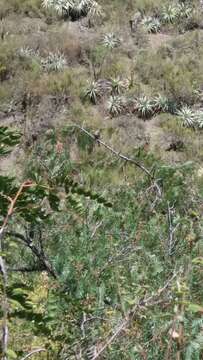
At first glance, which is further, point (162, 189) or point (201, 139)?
point (201, 139)

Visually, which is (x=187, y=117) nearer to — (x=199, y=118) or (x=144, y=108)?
(x=199, y=118)

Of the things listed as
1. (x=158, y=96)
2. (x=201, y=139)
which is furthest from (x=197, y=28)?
(x=201, y=139)

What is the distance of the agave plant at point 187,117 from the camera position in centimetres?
2019

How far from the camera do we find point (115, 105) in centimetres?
2073

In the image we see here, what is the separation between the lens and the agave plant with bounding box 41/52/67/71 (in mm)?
22781

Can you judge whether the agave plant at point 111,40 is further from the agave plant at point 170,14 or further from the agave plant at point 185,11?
the agave plant at point 185,11

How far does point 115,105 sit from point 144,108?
775 millimetres

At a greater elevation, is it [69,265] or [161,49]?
[69,265]

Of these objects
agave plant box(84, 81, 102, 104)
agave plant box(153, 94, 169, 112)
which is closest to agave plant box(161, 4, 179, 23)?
A: agave plant box(84, 81, 102, 104)

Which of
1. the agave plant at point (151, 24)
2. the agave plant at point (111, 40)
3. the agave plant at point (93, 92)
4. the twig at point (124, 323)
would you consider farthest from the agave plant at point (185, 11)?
the twig at point (124, 323)

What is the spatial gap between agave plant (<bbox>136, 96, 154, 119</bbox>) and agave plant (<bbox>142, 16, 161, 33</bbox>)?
13.2 ft

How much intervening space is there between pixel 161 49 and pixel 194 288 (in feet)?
65.8

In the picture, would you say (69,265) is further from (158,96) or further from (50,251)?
(158,96)

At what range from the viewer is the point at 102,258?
4.49m
